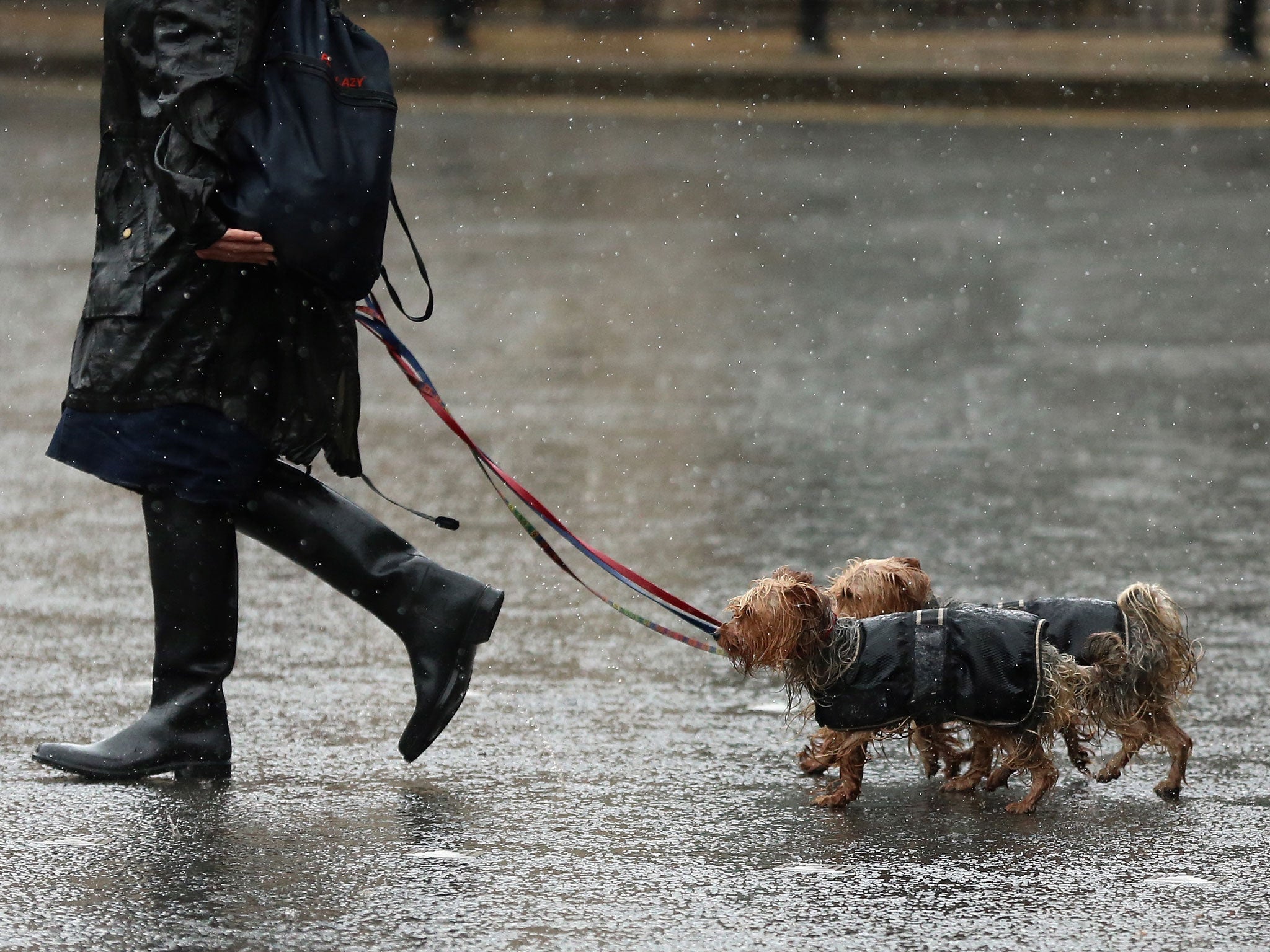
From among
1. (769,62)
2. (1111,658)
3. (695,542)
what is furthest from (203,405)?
(769,62)

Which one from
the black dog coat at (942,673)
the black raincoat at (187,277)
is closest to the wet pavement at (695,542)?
the black dog coat at (942,673)

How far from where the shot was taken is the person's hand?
14.4ft

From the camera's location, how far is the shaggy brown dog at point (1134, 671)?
182 inches

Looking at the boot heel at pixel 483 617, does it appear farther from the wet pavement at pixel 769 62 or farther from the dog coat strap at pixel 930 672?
the wet pavement at pixel 769 62

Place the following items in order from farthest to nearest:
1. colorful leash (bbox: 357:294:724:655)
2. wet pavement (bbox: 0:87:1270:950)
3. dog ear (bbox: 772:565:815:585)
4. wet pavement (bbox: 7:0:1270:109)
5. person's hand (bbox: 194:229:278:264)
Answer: wet pavement (bbox: 7:0:1270:109) < colorful leash (bbox: 357:294:724:655) < dog ear (bbox: 772:565:815:585) < person's hand (bbox: 194:229:278:264) < wet pavement (bbox: 0:87:1270:950)

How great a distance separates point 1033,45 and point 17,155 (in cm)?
1247

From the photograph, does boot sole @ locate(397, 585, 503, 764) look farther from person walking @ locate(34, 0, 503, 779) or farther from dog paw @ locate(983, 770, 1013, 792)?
dog paw @ locate(983, 770, 1013, 792)

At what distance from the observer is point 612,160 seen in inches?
648

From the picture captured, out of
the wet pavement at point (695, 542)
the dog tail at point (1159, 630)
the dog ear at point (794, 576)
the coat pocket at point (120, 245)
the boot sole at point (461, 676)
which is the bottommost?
the wet pavement at point (695, 542)

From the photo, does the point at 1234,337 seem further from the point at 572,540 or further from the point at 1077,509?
the point at 572,540

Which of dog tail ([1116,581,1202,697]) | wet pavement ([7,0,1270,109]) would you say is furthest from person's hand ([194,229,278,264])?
wet pavement ([7,0,1270,109])

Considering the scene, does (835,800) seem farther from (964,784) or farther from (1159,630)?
(1159,630)

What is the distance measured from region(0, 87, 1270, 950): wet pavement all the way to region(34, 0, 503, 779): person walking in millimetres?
301

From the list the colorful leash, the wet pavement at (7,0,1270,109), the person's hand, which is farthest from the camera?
the wet pavement at (7,0,1270,109)
